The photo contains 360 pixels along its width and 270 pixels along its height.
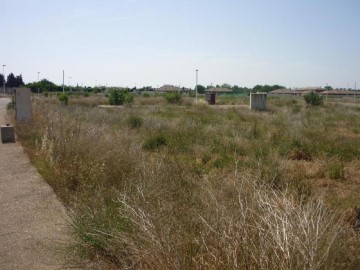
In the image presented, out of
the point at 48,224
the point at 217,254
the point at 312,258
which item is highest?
the point at 312,258

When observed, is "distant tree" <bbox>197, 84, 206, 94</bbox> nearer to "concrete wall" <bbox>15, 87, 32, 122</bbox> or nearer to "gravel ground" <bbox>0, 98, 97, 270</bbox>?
"concrete wall" <bbox>15, 87, 32, 122</bbox>

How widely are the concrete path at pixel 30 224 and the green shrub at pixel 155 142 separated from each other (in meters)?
5.24

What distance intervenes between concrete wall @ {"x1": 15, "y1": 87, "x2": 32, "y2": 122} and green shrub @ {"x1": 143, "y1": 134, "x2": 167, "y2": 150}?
7333mm

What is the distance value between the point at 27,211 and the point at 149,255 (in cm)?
302

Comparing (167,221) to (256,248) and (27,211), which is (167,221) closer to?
(256,248)

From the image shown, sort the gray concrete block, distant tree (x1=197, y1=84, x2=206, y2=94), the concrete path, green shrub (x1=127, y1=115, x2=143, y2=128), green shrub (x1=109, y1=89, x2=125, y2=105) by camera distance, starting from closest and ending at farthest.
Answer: the concrete path, the gray concrete block, green shrub (x1=127, y1=115, x2=143, y2=128), green shrub (x1=109, y1=89, x2=125, y2=105), distant tree (x1=197, y1=84, x2=206, y2=94)

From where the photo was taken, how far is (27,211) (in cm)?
572

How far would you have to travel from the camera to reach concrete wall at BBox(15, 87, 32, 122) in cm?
1792

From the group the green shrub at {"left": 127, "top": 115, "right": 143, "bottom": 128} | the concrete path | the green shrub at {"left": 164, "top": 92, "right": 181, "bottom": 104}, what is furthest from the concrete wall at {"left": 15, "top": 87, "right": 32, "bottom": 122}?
Result: the green shrub at {"left": 164, "top": 92, "right": 181, "bottom": 104}

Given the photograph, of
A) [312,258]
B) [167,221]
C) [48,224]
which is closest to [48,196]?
[48,224]

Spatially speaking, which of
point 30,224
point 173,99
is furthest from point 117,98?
point 30,224

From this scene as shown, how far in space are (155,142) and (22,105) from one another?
25.6 ft

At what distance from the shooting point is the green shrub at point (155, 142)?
1309 centimetres

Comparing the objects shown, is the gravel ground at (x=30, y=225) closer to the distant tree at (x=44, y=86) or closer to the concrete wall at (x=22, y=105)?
the concrete wall at (x=22, y=105)
